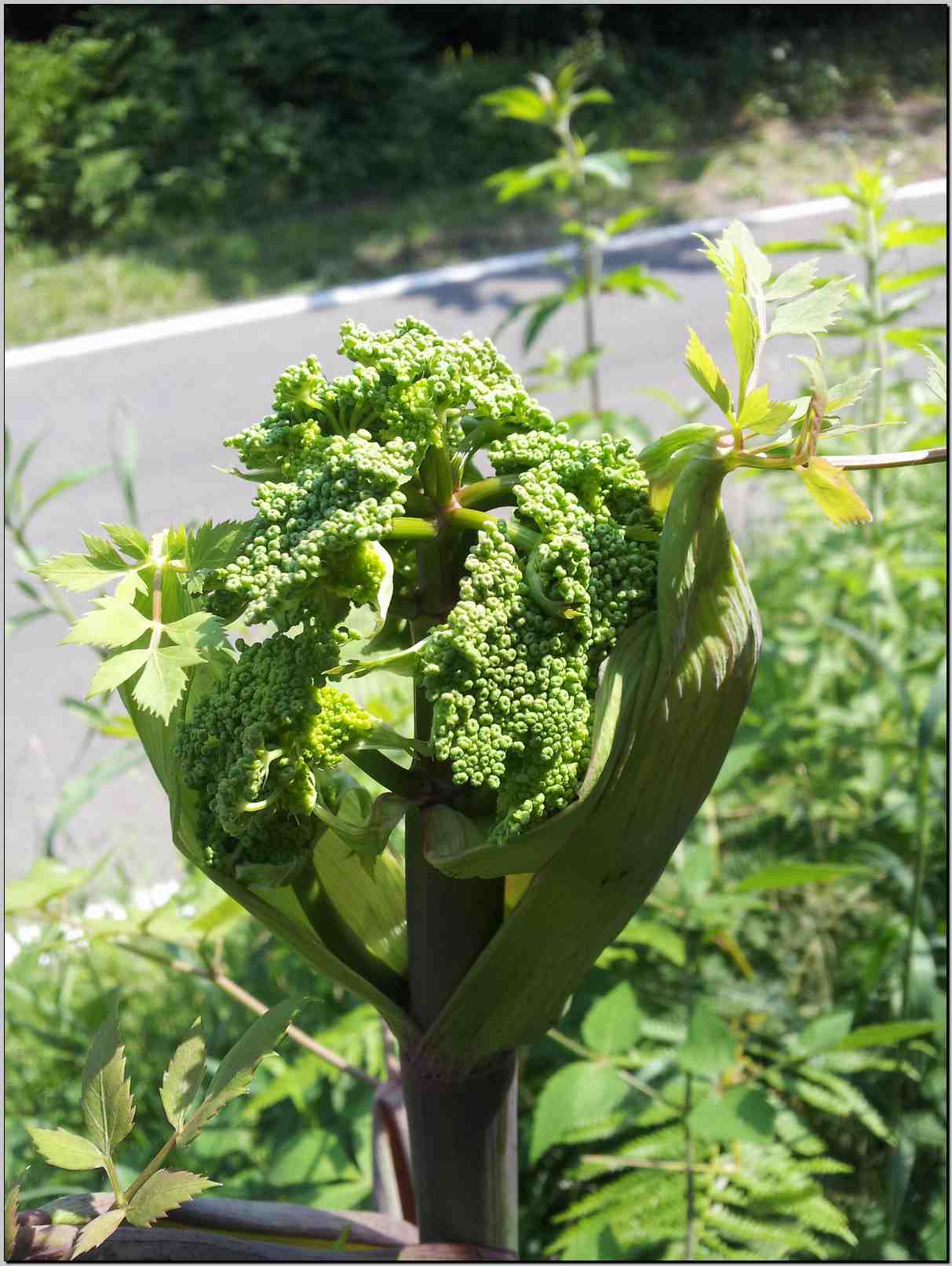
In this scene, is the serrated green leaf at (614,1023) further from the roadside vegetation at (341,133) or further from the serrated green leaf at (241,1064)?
the roadside vegetation at (341,133)

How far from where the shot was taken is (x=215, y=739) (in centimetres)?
57

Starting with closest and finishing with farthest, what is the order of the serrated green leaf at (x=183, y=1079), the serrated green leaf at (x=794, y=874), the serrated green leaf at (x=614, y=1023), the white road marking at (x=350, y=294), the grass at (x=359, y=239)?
1. the serrated green leaf at (x=183, y=1079)
2. the serrated green leaf at (x=794, y=874)
3. the serrated green leaf at (x=614, y=1023)
4. the white road marking at (x=350, y=294)
5. the grass at (x=359, y=239)

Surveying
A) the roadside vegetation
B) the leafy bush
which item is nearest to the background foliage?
the roadside vegetation

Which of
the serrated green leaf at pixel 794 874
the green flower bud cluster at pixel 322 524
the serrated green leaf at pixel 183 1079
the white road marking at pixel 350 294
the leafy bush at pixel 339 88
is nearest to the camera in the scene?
the green flower bud cluster at pixel 322 524

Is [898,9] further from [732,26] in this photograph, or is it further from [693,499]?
[693,499]

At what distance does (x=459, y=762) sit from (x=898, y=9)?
10.5 m

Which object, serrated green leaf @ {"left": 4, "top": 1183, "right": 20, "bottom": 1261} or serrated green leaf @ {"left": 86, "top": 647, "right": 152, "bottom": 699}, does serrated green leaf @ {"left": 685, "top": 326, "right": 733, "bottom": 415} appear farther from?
serrated green leaf @ {"left": 4, "top": 1183, "right": 20, "bottom": 1261}

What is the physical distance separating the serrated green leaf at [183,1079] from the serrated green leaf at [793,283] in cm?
49

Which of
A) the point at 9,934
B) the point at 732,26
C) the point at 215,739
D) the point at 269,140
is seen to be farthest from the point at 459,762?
the point at 732,26

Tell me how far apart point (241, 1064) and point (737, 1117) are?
60 centimetres

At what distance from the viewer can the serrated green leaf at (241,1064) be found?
577 mm

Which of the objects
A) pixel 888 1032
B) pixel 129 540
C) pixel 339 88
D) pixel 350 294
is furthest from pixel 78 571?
pixel 339 88

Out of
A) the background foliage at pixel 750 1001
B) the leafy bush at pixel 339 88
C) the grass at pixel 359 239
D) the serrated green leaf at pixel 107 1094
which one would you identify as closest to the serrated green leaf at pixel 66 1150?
the serrated green leaf at pixel 107 1094

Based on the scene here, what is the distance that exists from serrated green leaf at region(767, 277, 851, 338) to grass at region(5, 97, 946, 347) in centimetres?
569
